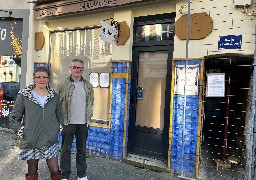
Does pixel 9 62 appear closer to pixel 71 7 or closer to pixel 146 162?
pixel 71 7

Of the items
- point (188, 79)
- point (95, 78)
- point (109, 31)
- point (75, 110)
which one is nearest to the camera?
point (75, 110)

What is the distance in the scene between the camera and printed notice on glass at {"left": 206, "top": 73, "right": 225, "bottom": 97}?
387cm

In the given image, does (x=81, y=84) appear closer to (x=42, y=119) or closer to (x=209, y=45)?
(x=42, y=119)

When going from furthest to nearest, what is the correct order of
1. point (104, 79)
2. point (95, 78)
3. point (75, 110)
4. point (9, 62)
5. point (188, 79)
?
point (9, 62)
point (95, 78)
point (104, 79)
point (188, 79)
point (75, 110)

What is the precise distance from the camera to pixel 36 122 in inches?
111

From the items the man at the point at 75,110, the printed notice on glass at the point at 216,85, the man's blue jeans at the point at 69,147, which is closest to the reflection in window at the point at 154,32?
the printed notice on glass at the point at 216,85

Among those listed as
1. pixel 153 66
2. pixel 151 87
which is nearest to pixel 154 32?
pixel 153 66

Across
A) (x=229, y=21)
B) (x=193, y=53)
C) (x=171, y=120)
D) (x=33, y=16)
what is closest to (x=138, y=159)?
(x=171, y=120)

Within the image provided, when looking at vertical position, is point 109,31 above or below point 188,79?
above

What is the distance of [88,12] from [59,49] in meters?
1.40

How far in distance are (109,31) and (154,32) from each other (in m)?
0.95

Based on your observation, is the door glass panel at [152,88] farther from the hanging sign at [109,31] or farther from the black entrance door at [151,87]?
the hanging sign at [109,31]

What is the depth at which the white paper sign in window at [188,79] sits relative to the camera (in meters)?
4.11

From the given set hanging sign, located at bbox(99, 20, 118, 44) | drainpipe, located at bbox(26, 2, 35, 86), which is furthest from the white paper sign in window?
drainpipe, located at bbox(26, 2, 35, 86)
